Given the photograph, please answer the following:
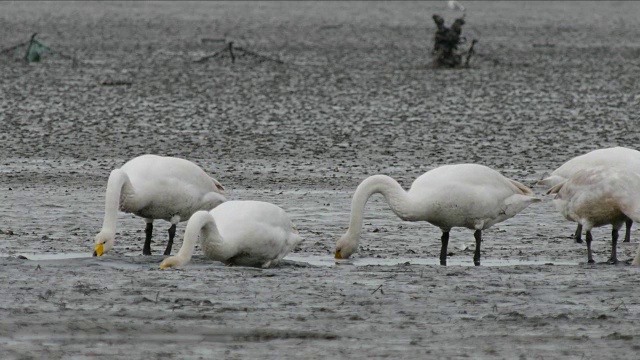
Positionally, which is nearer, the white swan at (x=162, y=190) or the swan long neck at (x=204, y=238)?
the swan long neck at (x=204, y=238)

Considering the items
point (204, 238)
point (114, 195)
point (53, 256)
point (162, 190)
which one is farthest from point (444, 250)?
point (53, 256)

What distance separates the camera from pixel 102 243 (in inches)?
360

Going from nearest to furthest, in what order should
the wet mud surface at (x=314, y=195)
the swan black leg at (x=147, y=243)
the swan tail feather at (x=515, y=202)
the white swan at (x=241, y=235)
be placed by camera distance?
the wet mud surface at (x=314, y=195) < the white swan at (x=241, y=235) < the swan black leg at (x=147, y=243) < the swan tail feather at (x=515, y=202)

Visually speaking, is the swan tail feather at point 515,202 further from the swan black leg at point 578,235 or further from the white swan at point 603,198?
the swan black leg at point 578,235

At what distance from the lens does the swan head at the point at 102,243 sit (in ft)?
29.9

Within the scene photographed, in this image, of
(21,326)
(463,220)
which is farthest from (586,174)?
(21,326)

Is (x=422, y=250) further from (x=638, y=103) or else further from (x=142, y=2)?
(x=142, y=2)

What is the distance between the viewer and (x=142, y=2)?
71188 mm

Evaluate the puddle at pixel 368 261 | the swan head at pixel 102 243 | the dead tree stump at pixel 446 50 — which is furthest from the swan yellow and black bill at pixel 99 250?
the dead tree stump at pixel 446 50

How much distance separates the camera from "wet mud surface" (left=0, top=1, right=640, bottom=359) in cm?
680

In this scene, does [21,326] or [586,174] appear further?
[586,174]

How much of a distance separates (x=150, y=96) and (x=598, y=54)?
16.0 meters

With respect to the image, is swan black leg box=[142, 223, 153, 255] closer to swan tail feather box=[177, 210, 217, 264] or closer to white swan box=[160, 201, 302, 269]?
white swan box=[160, 201, 302, 269]

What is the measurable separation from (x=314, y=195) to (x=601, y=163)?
122 inches
